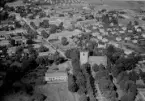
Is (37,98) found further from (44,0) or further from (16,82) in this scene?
(44,0)

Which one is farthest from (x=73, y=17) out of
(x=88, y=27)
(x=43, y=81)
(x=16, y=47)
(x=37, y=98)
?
(x=37, y=98)

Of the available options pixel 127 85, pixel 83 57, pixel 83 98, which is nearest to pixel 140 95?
pixel 127 85

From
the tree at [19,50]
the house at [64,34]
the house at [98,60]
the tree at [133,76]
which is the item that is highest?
the house at [98,60]

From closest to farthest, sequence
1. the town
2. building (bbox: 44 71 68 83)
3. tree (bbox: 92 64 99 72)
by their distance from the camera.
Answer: the town, building (bbox: 44 71 68 83), tree (bbox: 92 64 99 72)

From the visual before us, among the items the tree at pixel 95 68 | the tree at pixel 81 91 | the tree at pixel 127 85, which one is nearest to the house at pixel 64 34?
the tree at pixel 95 68

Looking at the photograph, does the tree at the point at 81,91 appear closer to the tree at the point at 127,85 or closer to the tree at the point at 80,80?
the tree at the point at 80,80

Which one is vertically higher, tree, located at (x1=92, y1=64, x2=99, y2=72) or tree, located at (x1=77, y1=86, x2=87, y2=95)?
tree, located at (x1=92, y1=64, x2=99, y2=72)

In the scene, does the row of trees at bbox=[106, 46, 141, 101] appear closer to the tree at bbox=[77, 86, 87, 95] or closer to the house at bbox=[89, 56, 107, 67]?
the house at bbox=[89, 56, 107, 67]

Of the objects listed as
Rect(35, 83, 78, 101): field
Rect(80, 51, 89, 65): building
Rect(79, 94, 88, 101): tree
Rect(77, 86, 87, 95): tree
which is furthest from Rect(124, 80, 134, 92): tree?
Rect(80, 51, 89, 65): building
